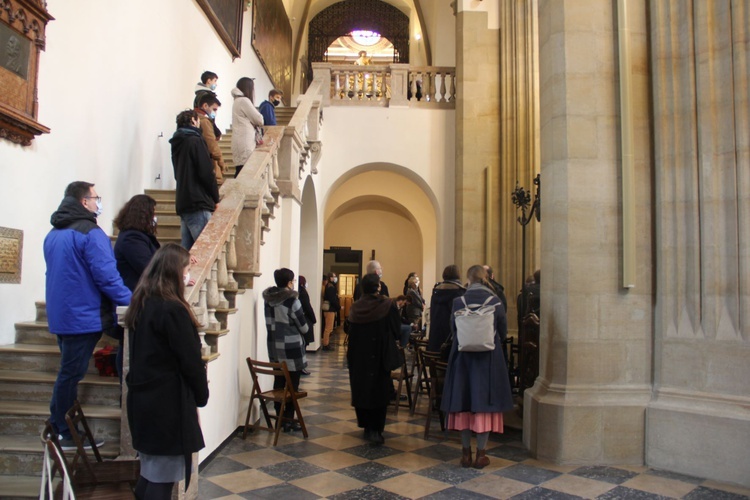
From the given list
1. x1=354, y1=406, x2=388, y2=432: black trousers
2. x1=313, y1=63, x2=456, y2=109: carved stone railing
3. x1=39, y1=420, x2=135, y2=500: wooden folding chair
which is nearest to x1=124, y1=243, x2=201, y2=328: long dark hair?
x1=39, y1=420, x2=135, y2=500: wooden folding chair

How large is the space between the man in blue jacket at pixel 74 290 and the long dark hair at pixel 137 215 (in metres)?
0.32

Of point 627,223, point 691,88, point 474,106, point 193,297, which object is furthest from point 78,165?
point 474,106

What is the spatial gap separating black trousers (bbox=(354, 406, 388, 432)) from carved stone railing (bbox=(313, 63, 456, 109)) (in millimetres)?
8455

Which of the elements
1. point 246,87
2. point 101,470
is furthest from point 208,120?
point 101,470

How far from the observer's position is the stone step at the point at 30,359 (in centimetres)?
470

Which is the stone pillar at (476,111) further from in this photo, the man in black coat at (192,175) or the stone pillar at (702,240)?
the man in black coat at (192,175)

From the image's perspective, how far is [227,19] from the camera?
10992 millimetres

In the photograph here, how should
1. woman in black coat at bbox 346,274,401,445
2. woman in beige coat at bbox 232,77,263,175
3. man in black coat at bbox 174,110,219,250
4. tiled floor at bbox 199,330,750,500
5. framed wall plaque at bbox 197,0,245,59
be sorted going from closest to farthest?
tiled floor at bbox 199,330,750,500 → man in black coat at bbox 174,110,219,250 → woman in black coat at bbox 346,274,401,445 → woman in beige coat at bbox 232,77,263,175 → framed wall plaque at bbox 197,0,245,59

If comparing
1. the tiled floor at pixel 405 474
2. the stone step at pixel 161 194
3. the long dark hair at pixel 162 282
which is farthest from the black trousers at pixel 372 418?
the stone step at pixel 161 194

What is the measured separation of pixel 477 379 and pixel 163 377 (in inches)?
114

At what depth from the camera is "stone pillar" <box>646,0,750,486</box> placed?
4789 millimetres

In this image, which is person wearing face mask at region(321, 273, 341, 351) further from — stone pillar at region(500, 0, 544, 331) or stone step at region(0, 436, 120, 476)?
stone step at region(0, 436, 120, 476)

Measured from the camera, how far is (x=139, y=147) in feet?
25.1

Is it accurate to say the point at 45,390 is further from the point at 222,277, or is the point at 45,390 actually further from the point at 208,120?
the point at 208,120
